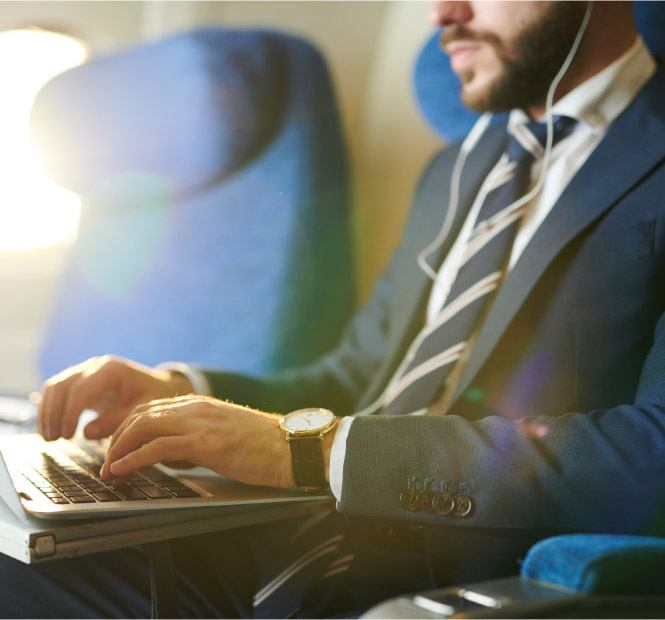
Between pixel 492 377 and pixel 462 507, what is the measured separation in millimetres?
229

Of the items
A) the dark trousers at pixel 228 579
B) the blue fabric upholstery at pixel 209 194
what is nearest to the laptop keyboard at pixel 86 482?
the dark trousers at pixel 228 579

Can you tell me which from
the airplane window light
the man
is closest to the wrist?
the man

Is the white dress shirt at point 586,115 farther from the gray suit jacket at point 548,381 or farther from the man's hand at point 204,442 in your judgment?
the man's hand at point 204,442

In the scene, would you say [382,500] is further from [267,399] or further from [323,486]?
[267,399]

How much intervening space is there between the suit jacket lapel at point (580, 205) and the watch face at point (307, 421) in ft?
0.64

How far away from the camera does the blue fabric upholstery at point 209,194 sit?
1.26m

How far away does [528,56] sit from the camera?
38.1 inches

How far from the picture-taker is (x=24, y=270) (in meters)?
1.90

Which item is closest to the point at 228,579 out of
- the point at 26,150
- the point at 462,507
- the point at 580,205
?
the point at 462,507

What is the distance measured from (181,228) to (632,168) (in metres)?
0.88

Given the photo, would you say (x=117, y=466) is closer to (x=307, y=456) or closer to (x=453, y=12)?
(x=307, y=456)

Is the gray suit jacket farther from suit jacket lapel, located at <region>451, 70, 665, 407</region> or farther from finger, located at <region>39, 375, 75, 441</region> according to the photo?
finger, located at <region>39, 375, 75, 441</region>

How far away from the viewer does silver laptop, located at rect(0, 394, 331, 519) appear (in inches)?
20.9

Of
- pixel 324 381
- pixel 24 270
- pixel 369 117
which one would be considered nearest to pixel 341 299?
pixel 324 381
